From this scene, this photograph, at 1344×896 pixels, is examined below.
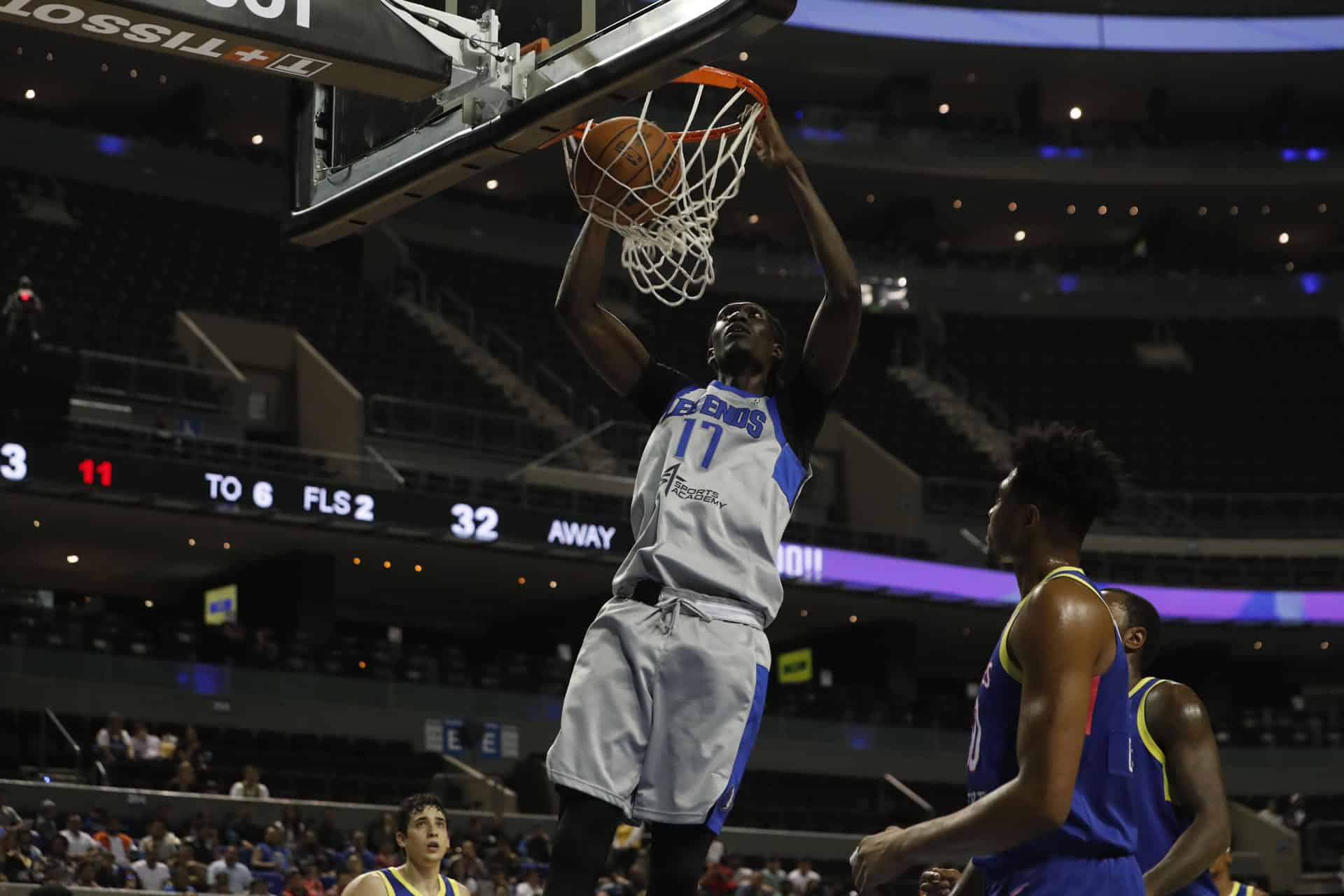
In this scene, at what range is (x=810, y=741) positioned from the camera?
25.2m

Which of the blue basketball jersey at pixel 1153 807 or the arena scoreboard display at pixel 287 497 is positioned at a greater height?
the arena scoreboard display at pixel 287 497

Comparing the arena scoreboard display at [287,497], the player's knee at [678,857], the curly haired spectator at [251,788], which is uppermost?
the arena scoreboard display at [287,497]

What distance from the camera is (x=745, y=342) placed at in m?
4.49

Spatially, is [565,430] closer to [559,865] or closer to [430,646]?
[430,646]

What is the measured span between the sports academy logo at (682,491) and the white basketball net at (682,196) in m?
0.82

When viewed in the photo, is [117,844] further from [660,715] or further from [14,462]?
[660,715]

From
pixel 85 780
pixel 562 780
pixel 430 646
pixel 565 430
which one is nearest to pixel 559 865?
pixel 562 780

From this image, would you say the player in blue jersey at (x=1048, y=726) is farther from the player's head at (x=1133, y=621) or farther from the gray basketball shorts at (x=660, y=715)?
the player's head at (x=1133, y=621)

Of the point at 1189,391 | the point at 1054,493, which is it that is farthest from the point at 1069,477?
the point at 1189,391

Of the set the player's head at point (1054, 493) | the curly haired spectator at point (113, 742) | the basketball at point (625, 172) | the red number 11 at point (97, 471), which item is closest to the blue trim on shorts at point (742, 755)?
the player's head at point (1054, 493)

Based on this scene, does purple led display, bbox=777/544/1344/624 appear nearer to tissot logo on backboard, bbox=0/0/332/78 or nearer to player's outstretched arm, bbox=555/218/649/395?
tissot logo on backboard, bbox=0/0/332/78

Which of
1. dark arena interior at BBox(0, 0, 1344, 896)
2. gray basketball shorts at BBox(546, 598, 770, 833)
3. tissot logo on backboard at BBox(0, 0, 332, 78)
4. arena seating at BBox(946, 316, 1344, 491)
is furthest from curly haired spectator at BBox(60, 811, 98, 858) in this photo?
arena seating at BBox(946, 316, 1344, 491)

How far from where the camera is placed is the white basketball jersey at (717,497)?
4188mm

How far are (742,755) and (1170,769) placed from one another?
124 cm
